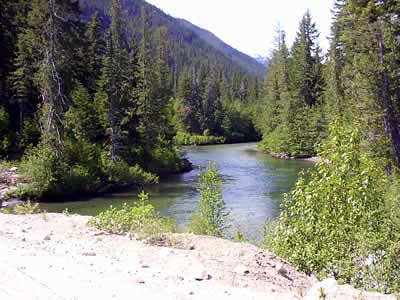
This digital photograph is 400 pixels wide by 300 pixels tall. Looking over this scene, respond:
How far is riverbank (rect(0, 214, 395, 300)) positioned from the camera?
6148 mm

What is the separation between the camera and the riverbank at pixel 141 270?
20.2 feet

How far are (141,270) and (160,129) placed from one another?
31.9 m

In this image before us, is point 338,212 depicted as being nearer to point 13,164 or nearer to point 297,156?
point 13,164

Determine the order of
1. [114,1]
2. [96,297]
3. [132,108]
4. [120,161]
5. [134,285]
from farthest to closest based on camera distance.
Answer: [114,1], [132,108], [120,161], [134,285], [96,297]

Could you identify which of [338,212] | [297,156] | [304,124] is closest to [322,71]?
[304,124]

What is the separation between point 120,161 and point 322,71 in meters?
36.2

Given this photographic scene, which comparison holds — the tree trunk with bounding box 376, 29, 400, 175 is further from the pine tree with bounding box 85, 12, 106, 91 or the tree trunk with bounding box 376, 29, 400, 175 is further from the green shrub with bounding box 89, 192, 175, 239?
the pine tree with bounding box 85, 12, 106, 91

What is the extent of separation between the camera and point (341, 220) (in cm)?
877

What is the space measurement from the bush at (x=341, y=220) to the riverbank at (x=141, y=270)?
0.77 m

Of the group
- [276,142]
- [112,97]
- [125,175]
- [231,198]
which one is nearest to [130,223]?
[231,198]

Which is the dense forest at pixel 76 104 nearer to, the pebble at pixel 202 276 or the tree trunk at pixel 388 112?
the tree trunk at pixel 388 112

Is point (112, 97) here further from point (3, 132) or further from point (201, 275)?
point (201, 275)

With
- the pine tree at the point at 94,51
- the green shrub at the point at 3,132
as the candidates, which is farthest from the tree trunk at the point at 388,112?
the green shrub at the point at 3,132

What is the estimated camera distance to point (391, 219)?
868cm
